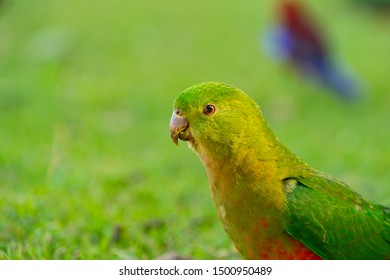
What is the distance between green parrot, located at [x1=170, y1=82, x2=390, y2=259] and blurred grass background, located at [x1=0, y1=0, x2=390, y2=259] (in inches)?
28.3

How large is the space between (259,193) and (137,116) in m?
3.92

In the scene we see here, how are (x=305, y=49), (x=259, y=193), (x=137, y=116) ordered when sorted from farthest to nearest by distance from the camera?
(x=305, y=49) < (x=137, y=116) < (x=259, y=193)

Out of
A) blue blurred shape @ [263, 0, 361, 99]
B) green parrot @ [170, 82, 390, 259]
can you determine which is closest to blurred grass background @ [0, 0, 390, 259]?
blue blurred shape @ [263, 0, 361, 99]

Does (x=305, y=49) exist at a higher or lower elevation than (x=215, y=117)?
higher

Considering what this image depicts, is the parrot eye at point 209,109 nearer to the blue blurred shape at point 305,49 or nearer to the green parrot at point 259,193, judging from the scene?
the green parrot at point 259,193

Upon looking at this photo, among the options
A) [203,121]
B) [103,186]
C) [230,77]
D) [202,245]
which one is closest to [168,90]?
[230,77]

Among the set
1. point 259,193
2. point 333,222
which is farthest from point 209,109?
point 333,222

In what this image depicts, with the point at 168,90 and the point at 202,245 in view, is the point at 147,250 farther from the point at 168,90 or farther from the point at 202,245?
the point at 168,90

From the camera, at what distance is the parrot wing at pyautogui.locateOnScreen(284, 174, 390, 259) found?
8.93 ft

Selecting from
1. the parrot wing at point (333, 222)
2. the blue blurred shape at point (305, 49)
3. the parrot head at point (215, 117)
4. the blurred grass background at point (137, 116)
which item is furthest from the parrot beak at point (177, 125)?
the blue blurred shape at point (305, 49)

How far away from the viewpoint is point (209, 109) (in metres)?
2.72

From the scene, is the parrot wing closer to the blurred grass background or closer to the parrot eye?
the parrot eye

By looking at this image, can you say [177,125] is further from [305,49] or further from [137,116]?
[305,49]
